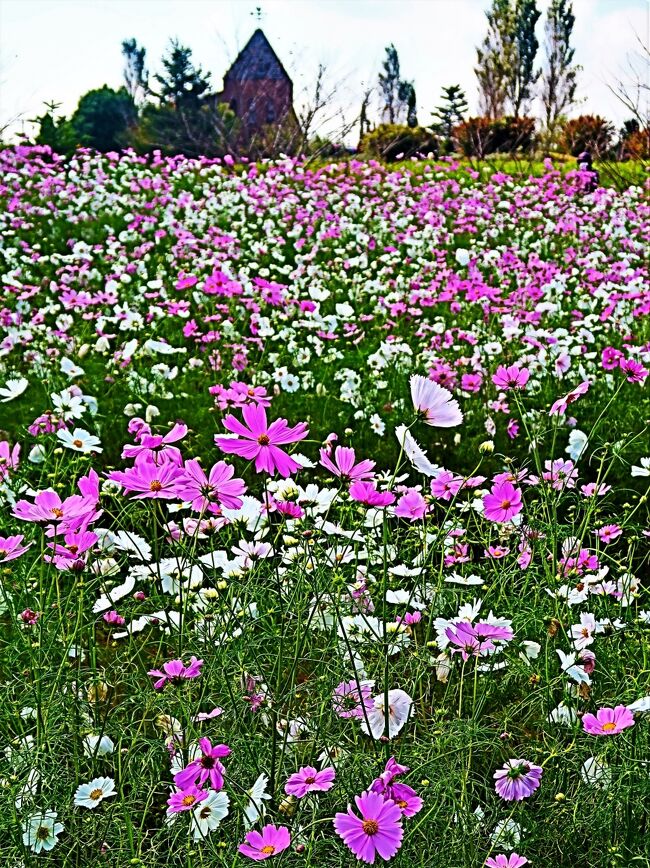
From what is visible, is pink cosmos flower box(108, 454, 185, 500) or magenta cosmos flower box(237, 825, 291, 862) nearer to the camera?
magenta cosmos flower box(237, 825, 291, 862)

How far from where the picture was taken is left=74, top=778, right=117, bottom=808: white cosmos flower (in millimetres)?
1444

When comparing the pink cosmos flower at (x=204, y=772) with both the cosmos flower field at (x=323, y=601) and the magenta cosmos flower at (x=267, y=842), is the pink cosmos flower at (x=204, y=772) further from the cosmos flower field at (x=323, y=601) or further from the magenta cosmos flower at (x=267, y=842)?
the magenta cosmos flower at (x=267, y=842)

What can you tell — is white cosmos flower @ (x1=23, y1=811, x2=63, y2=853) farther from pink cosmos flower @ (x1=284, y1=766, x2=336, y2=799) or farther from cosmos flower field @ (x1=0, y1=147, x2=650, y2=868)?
pink cosmos flower @ (x1=284, y1=766, x2=336, y2=799)

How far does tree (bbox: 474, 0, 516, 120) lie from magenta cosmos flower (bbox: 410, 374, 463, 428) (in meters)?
20.6

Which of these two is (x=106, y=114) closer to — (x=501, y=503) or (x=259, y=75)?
(x=259, y=75)


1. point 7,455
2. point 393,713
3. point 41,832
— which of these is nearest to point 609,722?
point 393,713

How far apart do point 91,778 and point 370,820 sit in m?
0.64

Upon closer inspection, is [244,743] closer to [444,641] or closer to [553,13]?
[444,641]

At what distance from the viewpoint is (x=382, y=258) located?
6.28 metres

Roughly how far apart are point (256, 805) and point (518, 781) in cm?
41

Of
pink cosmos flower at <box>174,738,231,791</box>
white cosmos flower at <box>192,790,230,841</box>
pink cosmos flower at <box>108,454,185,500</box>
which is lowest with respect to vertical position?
white cosmos flower at <box>192,790,230,841</box>

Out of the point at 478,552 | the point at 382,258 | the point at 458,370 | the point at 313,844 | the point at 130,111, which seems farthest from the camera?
the point at 130,111

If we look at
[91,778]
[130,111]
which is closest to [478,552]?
[91,778]

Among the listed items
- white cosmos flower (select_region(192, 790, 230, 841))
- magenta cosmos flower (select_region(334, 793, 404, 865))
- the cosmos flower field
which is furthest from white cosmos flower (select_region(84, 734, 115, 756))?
magenta cosmos flower (select_region(334, 793, 404, 865))
